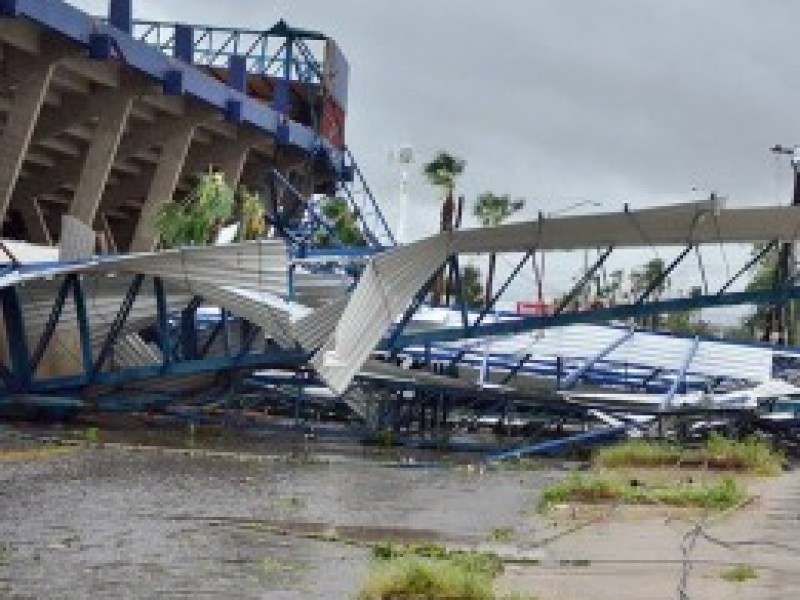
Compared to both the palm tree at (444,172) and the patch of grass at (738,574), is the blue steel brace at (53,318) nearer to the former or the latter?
the patch of grass at (738,574)

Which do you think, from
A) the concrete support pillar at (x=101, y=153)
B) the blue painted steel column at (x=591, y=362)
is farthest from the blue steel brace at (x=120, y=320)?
the concrete support pillar at (x=101, y=153)

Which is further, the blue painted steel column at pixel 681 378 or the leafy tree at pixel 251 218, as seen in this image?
the leafy tree at pixel 251 218

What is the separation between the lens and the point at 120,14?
4212 cm

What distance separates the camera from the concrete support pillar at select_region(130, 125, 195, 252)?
49625 millimetres

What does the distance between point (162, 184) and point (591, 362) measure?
80.0 feet

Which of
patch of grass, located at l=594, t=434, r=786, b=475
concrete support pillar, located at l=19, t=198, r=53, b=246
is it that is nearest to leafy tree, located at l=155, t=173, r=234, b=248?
concrete support pillar, located at l=19, t=198, r=53, b=246

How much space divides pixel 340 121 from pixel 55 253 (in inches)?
1200

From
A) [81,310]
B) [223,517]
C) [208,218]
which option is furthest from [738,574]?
[208,218]

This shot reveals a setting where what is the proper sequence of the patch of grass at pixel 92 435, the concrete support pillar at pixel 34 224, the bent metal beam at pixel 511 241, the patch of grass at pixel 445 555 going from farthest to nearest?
the concrete support pillar at pixel 34 224, the patch of grass at pixel 92 435, the bent metal beam at pixel 511 241, the patch of grass at pixel 445 555

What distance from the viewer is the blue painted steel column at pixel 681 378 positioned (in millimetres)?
26953

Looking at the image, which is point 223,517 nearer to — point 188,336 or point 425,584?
point 425,584

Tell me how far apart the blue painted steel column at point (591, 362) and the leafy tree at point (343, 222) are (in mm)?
23428

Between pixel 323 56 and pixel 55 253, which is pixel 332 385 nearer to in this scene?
pixel 55 253

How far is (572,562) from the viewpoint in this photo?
11.6m
